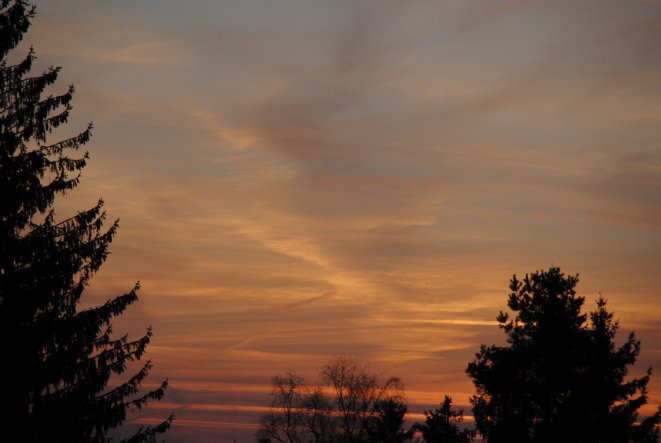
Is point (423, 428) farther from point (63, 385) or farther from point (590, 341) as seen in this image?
point (63, 385)

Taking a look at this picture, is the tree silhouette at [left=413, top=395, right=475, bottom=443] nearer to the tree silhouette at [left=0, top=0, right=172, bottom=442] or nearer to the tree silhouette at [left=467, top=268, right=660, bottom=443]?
the tree silhouette at [left=467, top=268, right=660, bottom=443]

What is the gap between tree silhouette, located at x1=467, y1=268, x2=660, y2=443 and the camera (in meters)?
35.5

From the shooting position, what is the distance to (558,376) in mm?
36000

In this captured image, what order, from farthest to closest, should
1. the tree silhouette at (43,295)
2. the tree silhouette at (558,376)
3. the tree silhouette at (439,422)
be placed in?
1. the tree silhouette at (439,422)
2. the tree silhouette at (558,376)
3. the tree silhouette at (43,295)

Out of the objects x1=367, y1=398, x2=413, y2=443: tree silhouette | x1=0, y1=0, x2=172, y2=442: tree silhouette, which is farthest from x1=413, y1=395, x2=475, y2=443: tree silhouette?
x1=0, y1=0, x2=172, y2=442: tree silhouette

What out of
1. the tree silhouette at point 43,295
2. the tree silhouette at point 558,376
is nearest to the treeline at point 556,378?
the tree silhouette at point 558,376

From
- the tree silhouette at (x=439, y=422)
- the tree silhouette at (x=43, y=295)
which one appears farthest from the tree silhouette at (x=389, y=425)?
the tree silhouette at (x=43, y=295)

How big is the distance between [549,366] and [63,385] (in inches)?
939

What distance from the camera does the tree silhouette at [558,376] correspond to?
3550 centimetres

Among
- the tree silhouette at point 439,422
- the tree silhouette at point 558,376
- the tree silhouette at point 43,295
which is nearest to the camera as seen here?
the tree silhouette at point 43,295

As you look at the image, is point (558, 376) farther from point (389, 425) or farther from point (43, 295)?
point (389, 425)

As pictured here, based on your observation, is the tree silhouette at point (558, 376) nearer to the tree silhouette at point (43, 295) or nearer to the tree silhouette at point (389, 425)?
the tree silhouette at point (43, 295)

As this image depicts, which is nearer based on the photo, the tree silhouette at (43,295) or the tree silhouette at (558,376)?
the tree silhouette at (43,295)

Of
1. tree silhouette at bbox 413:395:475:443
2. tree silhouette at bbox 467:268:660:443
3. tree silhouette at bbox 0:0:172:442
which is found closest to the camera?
tree silhouette at bbox 0:0:172:442
